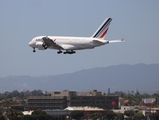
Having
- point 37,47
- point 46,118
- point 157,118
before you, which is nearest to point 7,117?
point 37,47

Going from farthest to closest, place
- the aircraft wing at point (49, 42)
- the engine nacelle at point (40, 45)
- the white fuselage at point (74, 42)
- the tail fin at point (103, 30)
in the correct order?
the tail fin at point (103, 30), the engine nacelle at point (40, 45), the aircraft wing at point (49, 42), the white fuselage at point (74, 42)

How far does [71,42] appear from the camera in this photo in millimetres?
127688

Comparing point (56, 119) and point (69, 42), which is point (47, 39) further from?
point (56, 119)

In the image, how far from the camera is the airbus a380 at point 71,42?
12450 cm

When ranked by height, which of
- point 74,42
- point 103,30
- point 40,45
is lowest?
point 40,45

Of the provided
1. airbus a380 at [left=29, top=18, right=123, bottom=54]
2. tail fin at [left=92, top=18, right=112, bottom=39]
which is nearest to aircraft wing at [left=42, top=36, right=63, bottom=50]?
airbus a380 at [left=29, top=18, right=123, bottom=54]

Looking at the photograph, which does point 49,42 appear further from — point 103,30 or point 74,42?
point 103,30

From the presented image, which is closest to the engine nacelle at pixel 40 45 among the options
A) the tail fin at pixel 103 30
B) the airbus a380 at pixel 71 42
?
the airbus a380 at pixel 71 42

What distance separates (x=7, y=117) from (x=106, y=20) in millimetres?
33769

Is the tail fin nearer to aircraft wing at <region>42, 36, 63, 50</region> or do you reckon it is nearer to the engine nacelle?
aircraft wing at <region>42, 36, 63, 50</region>

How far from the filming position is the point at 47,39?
128 meters

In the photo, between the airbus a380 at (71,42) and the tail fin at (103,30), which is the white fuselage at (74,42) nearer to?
the airbus a380 at (71,42)

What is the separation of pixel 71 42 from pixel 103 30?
861cm

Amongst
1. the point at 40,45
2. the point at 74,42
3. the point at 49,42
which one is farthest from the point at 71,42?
the point at 40,45
